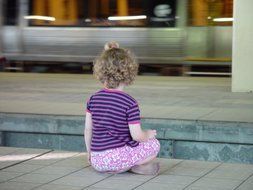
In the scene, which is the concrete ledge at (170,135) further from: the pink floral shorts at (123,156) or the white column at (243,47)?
the white column at (243,47)

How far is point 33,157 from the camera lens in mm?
7684

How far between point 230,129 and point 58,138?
2.24 metres

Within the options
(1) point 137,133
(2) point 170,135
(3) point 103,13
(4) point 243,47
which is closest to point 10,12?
(3) point 103,13

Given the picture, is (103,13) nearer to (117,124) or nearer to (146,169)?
(146,169)

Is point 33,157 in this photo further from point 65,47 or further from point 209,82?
point 65,47

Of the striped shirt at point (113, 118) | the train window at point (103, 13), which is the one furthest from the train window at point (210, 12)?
the striped shirt at point (113, 118)

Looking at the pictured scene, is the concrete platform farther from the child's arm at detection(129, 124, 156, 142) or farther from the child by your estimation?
the child's arm at detection(129, 124, 156, 142)

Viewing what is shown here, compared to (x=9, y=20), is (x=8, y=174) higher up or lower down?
lower down

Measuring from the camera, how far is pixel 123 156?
6.50 meters

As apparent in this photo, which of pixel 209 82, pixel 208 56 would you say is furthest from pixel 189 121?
pixel 208 56

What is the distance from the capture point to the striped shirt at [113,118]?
6457 millimetres

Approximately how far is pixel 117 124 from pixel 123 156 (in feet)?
0.95

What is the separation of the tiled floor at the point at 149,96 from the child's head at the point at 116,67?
8.11 ft

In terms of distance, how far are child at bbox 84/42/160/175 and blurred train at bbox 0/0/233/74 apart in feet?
33.6
